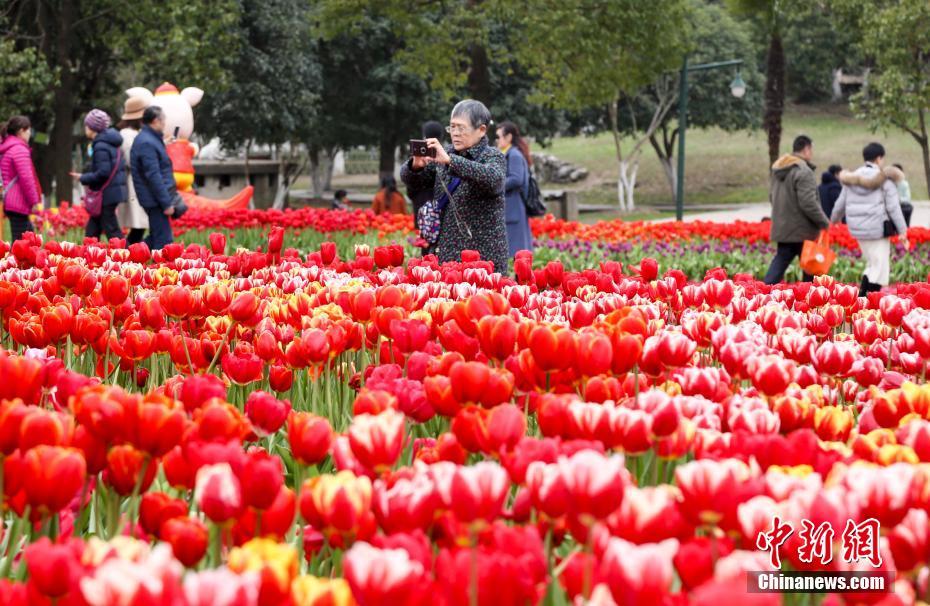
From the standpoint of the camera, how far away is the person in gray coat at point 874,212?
473 inches

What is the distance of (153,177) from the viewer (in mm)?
10695

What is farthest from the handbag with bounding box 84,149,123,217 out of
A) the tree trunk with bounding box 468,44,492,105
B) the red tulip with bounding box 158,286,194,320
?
the tree trunk with bounding box 468,44,492,105

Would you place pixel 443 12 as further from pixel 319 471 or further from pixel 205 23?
pixel 319 471

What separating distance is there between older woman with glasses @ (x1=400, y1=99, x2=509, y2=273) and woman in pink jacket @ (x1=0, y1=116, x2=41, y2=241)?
22.4 ft

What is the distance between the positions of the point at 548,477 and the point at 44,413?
0.79 metres

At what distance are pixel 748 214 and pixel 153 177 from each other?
26.8 m

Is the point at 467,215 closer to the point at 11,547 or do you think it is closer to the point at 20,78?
the point at 11,547

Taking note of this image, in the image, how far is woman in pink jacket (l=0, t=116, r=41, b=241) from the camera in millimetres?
12727

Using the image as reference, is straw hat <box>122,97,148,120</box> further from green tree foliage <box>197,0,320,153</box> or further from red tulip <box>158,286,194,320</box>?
green tree foliage <box>197,0,320,153</box>

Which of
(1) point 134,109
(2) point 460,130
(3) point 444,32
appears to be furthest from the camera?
(3) point 444,32

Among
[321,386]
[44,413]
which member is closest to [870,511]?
[44,413]

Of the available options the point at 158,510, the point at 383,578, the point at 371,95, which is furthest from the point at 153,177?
the point at 371,95

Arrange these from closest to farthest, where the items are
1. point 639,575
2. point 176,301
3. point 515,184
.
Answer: point 639,575
point 176,301
point 515,184

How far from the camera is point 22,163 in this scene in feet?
42.2
